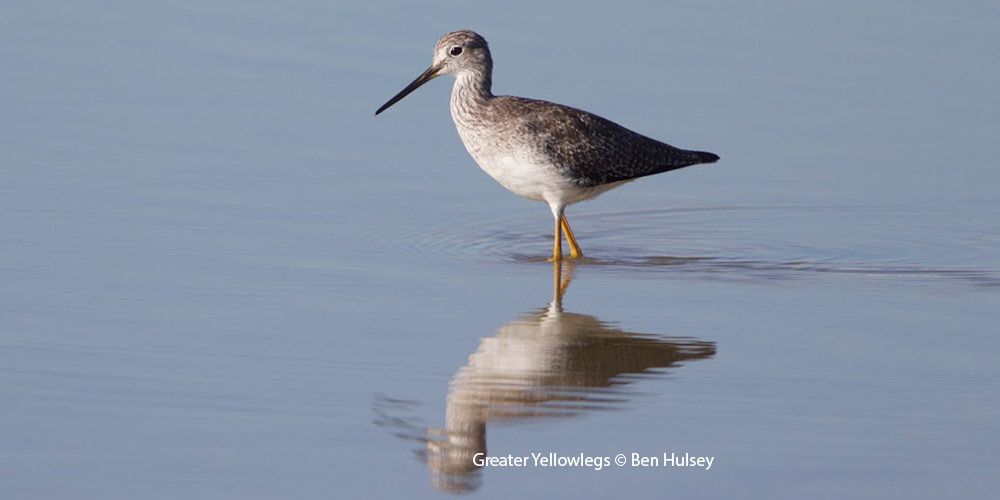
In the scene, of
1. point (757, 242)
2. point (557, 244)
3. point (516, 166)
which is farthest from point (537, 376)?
point (757, 242)

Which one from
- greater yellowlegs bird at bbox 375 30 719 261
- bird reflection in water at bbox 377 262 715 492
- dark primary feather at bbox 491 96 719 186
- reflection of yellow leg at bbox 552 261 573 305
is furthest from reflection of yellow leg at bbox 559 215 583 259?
bird reflection in water at bbox 377 262 715 492

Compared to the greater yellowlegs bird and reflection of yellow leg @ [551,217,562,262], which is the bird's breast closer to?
the greater yellowlegs bird

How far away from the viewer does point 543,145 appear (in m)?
11.3

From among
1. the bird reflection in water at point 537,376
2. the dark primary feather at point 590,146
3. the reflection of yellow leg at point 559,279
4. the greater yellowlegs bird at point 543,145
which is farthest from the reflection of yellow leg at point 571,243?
the bird reflection in water at point 537,376

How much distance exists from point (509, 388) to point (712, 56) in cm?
760

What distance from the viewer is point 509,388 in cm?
797

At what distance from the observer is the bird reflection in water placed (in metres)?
7.13

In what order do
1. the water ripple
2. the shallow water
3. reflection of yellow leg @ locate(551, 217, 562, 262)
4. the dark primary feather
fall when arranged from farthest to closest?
the dark primary feather → reflection of yellow leg @ locate(551, 217, 562, 262) → the water ripple → the shallow water

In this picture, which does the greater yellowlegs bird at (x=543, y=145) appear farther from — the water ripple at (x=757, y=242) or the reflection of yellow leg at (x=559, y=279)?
the water ripple at (x=757, y=242)

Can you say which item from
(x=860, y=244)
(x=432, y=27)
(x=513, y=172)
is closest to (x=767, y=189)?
(x=860, y=244)

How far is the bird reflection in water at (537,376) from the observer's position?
7129mm

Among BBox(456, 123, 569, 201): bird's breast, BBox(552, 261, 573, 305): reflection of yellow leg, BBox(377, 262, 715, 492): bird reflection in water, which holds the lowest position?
BBox(377, 262, 715, 492): bird reflection in water

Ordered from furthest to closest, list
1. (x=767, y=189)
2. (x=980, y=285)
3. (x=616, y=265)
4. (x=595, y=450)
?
(x=767, y=189) < (x=616, y=265) < (x=980, y=285) < (x=595, y=450)

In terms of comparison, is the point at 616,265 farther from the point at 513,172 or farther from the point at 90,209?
the point at 90,209
